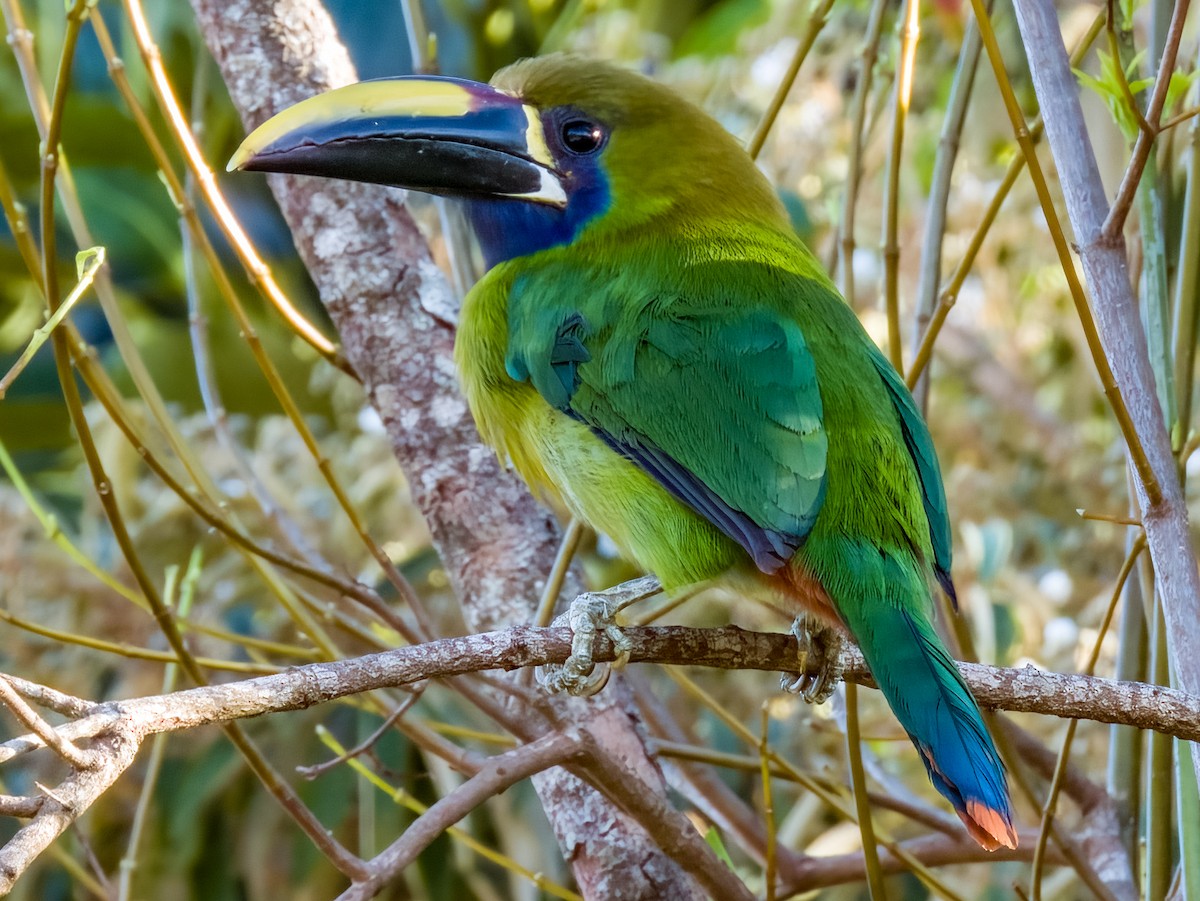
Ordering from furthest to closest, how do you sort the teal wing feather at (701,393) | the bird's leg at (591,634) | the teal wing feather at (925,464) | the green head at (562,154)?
the green head at (562,154)
the teal wing feather at (925,464)
the teal wing feather at (701,393)
the bird's leg at (591,634)

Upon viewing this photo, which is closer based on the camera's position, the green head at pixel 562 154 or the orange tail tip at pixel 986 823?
the orange tail tip at pixel 986 823

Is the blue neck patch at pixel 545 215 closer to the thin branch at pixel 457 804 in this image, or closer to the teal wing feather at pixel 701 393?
the teal wing feather at pixel 701 393

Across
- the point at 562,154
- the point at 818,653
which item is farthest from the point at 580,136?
the point at 818,653

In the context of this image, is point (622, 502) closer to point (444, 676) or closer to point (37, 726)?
point (444, 676)

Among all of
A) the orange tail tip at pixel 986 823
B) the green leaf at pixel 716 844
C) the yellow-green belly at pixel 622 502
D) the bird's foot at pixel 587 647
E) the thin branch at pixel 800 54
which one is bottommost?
the green leaf at pixel 716 844

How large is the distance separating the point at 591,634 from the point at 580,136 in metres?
1.00

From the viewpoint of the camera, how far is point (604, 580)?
12.9 feet

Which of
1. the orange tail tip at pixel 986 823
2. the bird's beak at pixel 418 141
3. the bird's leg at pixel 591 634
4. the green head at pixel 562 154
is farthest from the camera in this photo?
the green head at pixel 562 154

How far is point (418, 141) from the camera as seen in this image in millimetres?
2107

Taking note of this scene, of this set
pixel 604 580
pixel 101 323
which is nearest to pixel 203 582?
pixel 604 580

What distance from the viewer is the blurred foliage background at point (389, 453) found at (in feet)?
11.1

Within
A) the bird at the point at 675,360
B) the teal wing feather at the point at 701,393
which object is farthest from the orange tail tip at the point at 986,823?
the teal wing feather at the point at 701,393

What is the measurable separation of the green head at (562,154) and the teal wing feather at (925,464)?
50 cm

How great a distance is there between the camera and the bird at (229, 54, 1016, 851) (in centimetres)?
168
